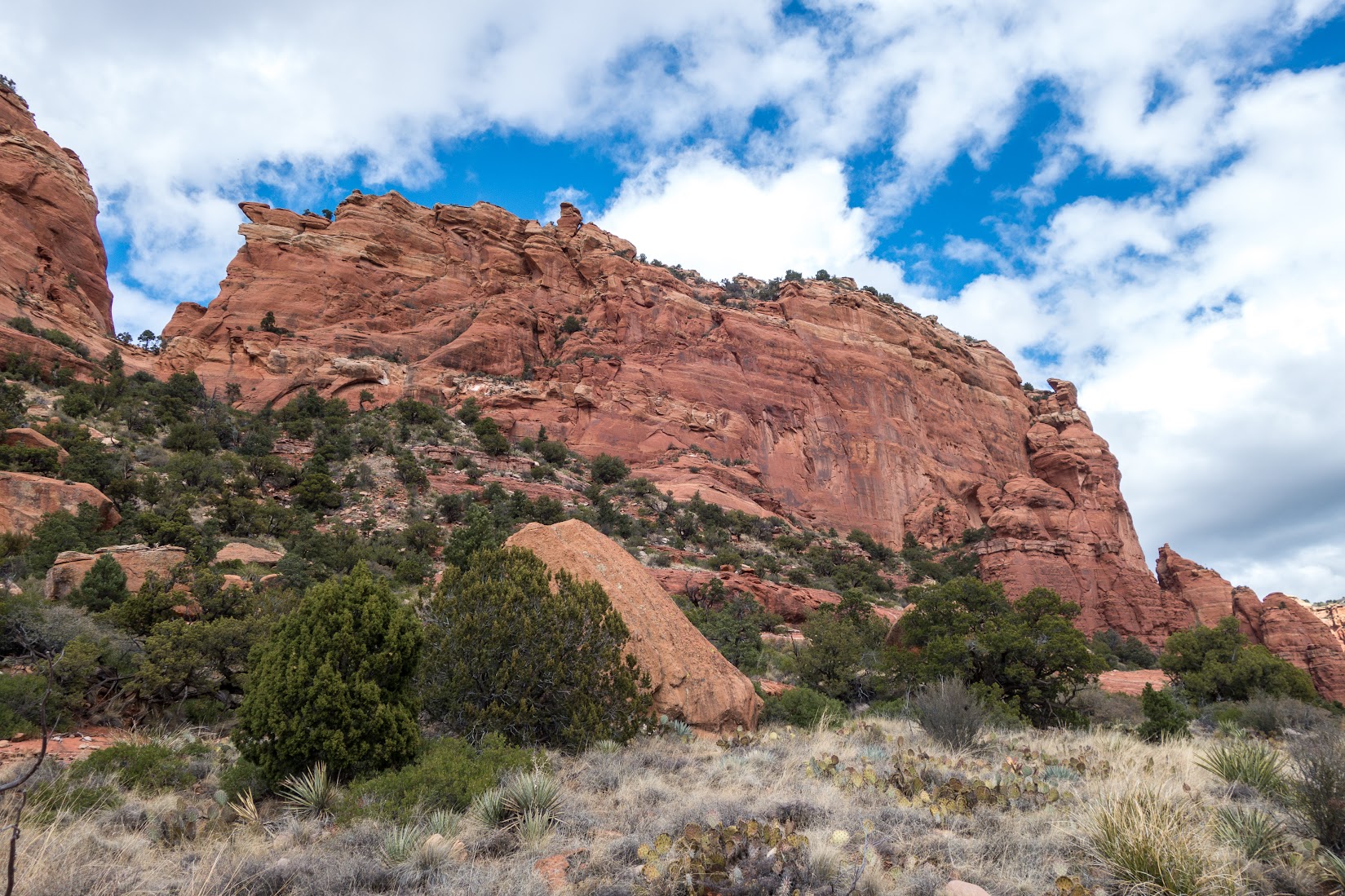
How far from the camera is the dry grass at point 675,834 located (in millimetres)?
4082

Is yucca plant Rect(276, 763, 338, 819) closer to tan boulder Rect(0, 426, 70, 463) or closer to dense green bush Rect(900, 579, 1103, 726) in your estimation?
dense green bush Rect(900, 579, 1103, 726)

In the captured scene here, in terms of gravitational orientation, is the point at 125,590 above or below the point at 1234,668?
below

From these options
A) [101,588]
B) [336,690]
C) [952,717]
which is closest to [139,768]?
[336,690]

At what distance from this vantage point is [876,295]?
69.5m

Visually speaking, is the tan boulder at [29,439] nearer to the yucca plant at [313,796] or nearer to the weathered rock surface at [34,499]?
the weathered rock surface at [34,499]

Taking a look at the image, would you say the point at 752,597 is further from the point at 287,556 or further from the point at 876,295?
the point at 876,295

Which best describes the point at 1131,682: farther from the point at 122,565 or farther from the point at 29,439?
the point at 29,439

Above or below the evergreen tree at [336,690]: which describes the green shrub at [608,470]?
above

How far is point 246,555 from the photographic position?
19438 millimetres

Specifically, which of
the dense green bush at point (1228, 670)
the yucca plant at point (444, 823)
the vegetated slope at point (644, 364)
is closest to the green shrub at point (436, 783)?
the yucca plant at point (444, 823)

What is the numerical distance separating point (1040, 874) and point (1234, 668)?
21669mm

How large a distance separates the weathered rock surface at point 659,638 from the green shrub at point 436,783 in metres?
3.02

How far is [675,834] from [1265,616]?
49.2 meters

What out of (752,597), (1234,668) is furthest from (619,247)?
(1234,668)
